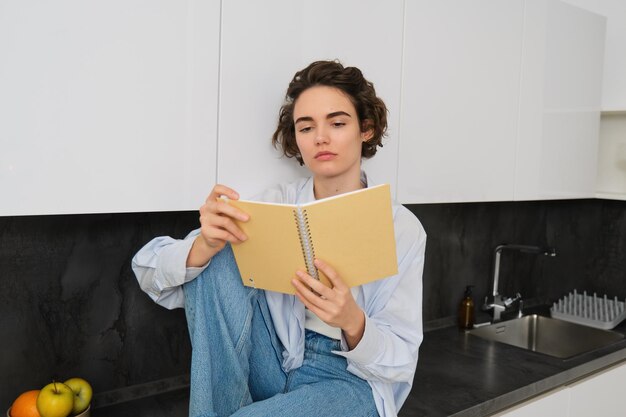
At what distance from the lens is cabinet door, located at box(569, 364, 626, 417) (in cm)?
187

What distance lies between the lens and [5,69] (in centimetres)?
95

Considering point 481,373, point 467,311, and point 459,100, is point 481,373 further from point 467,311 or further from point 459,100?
point 459,100

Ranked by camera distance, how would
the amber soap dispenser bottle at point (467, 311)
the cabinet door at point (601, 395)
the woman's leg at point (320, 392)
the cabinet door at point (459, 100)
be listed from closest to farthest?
the woman's leg at point (320, 392), the cabinet door at point (459, 100), the cabinet door at point (601, 395), the amber soap dispenser bottle at point (467, 311)

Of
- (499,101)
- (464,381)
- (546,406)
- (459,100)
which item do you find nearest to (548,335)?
(546,406)

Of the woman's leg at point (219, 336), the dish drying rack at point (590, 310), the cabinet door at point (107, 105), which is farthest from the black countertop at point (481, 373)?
the cabinet door at point (107, 105)

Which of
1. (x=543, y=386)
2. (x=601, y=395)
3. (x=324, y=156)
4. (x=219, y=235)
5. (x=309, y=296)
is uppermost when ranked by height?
(x=324, y=156)

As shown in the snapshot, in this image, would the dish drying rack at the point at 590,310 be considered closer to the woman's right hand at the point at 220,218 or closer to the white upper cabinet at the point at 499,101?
the white upper cabinet at the point at 499,101

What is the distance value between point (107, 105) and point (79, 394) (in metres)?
0.67

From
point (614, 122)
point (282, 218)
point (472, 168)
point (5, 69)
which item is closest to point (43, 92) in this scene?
point (5, 69)

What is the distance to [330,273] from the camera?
1051 millimetres

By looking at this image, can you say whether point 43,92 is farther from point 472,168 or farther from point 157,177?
point 472,168

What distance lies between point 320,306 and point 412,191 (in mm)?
645

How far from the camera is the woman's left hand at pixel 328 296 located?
1062mm

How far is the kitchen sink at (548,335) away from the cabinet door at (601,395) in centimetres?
29
